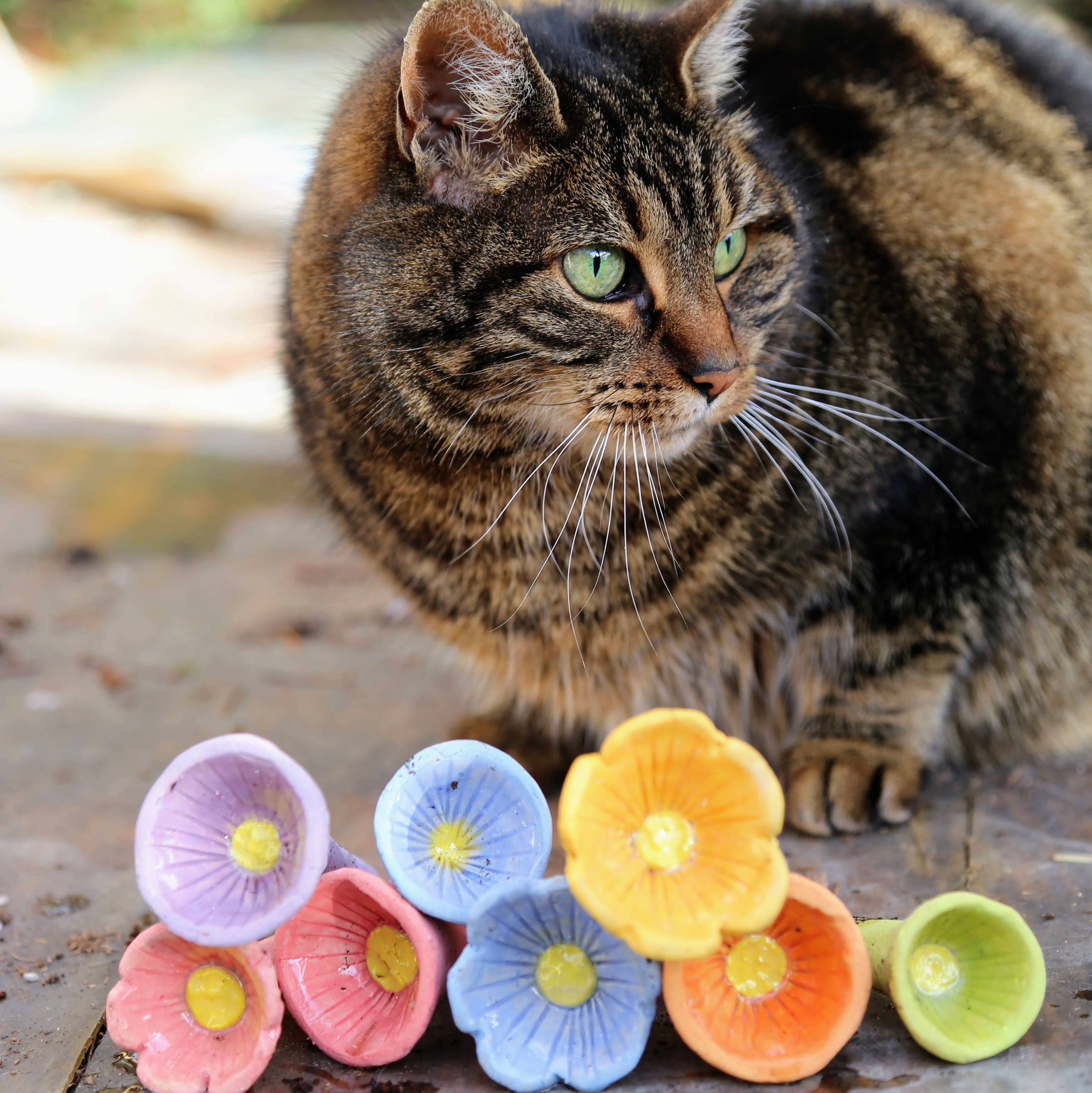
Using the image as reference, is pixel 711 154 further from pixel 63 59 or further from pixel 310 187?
pixel 63 59

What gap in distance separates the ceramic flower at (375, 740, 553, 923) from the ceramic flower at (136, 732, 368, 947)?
9cm

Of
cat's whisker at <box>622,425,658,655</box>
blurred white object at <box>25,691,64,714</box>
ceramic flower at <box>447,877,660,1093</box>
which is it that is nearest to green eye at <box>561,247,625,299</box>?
cat's whisker at <box>622,425,658,655</box>

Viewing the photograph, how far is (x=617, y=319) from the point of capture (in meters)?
1.45

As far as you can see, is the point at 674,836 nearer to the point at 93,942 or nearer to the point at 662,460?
the point at 662,460

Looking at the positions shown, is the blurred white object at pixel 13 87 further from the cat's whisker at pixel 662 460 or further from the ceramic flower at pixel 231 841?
the ceramic flower at pixel 231 841

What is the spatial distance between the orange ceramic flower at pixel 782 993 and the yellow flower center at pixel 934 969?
0.16 ft

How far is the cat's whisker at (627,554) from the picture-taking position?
1680mm

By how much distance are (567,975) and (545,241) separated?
832 millimetres

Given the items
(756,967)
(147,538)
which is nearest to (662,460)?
(756,967)

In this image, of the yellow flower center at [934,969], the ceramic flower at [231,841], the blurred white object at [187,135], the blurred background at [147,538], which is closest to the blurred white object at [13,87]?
the blurred white object at [187,135]

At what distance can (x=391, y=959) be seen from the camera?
1.25 metres

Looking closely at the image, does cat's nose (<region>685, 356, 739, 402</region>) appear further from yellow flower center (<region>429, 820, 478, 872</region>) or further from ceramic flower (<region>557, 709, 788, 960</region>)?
yellow flower center (<region>429, 820, 478, 872</region>)

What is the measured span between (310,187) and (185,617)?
1.29 meters

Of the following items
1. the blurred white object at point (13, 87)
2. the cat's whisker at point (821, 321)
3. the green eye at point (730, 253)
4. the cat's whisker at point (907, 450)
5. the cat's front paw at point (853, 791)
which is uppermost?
the green eye at point (730, 253)
